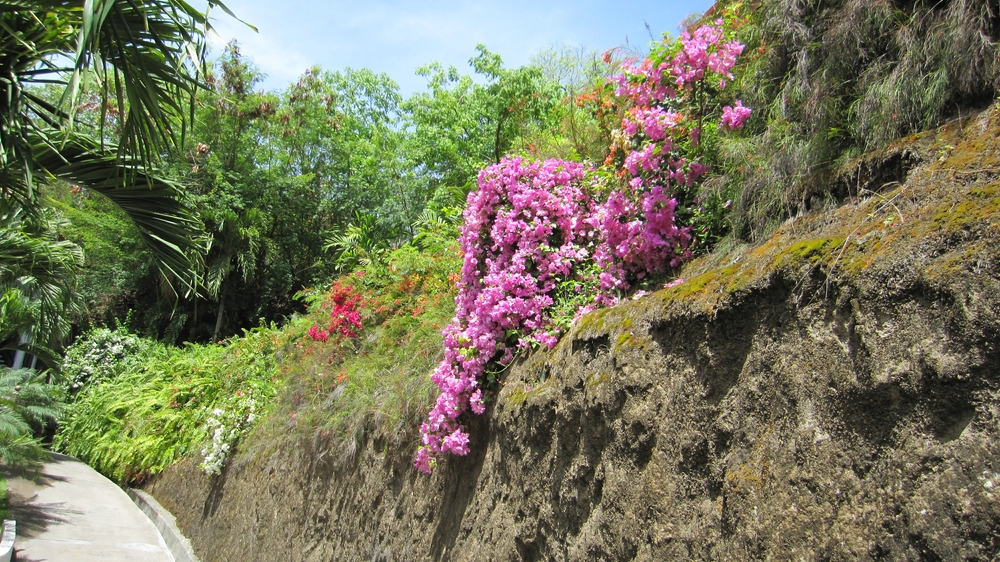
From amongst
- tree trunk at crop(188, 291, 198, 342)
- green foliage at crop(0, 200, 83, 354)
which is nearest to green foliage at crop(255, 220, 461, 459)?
green foliage at crop(0, 200, 83, 354)

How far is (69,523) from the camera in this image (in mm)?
10914

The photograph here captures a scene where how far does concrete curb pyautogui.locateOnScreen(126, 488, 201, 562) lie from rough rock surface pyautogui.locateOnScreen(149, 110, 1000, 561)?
6.76m

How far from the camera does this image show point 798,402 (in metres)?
2.58

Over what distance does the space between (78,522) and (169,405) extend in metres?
2.42

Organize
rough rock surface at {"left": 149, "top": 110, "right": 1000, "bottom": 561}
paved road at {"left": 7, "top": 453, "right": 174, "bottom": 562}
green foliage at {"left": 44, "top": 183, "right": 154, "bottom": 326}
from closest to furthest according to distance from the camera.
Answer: rough rock surface at {"left": 149, "top": 110, "right": 1000, "bottom": 561}, paved road at {"left": 7, "top": 453, "right": 174, "bottom": 562}, green foliage at {"left": 44, "top": 183, "right": 154, "bottom": 326}

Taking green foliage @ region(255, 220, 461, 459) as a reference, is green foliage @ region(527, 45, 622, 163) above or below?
above

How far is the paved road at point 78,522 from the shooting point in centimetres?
953

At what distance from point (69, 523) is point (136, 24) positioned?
9366mm

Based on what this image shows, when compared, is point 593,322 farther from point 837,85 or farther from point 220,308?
point 220,308

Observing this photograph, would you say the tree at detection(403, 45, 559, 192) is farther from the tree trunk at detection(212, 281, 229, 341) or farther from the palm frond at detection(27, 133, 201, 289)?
the palm frond at detection(27, 133, 201, 289)

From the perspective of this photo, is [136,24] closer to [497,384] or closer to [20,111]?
[20,111]

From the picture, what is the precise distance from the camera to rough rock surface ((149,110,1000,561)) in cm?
211

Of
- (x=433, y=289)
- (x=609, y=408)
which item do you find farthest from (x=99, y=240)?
(x=609, y=408)

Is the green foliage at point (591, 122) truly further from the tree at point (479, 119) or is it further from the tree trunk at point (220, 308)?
the tree trunk at point (220, 308)
